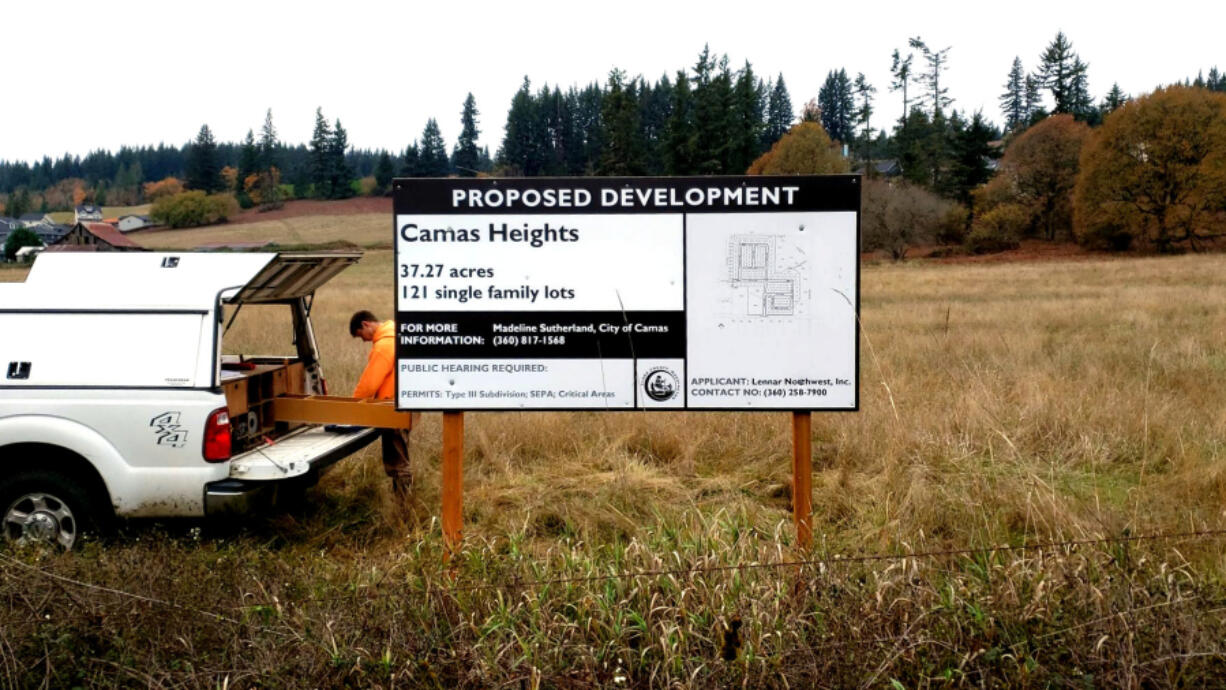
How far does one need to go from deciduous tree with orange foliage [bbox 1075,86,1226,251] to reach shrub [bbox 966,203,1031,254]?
5.46m

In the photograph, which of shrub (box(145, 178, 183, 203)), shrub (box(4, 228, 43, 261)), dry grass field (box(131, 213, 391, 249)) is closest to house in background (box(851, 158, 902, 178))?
dry grass field (box(131, 213, 391, 249))

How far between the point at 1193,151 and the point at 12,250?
255ft

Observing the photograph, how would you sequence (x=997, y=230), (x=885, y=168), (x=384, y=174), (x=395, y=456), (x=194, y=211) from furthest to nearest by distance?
(x=384, y=174) → (x=885, y=168) → (x=194, y=211) → (x=997, y=230) → (x=395, y=456)

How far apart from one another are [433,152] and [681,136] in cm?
5351

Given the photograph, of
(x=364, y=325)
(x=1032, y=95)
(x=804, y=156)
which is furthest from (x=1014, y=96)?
(x=364, y=325)

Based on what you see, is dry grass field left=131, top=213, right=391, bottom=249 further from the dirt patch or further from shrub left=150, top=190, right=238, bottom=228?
shrub left=150, top=190, right=238, bottom=228

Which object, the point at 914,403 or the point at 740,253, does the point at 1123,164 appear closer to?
the point at 914,403

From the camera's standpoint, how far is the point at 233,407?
20.7 ft

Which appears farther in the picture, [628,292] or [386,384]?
[386,384]

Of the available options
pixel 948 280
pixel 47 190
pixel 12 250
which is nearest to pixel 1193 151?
pixel 948 280

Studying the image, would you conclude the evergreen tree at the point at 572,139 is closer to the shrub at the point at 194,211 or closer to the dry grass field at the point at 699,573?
the shrub at the point at 194,211

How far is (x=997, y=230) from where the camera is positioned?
6147 cm

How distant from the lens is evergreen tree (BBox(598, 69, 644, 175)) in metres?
70.8

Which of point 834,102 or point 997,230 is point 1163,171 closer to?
point 997,230
